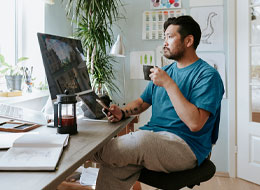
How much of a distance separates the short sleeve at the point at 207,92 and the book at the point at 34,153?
73 cm

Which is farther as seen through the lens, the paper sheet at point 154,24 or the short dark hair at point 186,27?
the paper sheet at point 154,24

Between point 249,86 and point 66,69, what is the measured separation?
7.14 ft

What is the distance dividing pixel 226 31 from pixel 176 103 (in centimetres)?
200

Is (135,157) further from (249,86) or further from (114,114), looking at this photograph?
(249,86)

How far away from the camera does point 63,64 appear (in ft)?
4.58

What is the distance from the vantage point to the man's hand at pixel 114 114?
148 centimetres

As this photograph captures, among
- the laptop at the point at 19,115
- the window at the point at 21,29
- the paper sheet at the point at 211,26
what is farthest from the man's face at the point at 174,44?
the window at the point at 21,29

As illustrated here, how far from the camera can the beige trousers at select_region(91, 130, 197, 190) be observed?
1.19 meters

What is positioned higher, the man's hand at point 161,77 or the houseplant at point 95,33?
the houseplant at point 95,33

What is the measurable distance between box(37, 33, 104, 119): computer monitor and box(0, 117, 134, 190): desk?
0.54 feet

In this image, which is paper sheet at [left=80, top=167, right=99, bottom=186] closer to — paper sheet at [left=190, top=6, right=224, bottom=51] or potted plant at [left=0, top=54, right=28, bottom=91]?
potted plant at [left=0, top=54, right=28, bottom=91]

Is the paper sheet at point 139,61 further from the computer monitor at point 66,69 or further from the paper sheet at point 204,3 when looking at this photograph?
the computer monitor at point 66,69

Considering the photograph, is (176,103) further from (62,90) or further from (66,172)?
(66,172)

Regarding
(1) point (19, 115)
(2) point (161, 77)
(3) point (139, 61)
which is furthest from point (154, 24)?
(1) point (19, 115)
